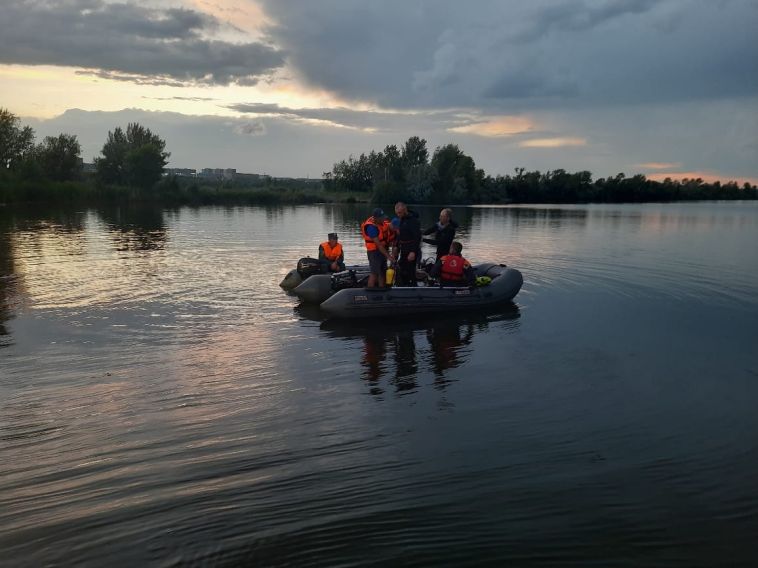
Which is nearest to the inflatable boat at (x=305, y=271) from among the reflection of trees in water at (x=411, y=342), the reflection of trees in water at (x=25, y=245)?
the reflection of trees in water at (x=411, y=342)

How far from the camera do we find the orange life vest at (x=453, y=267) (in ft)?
36.7

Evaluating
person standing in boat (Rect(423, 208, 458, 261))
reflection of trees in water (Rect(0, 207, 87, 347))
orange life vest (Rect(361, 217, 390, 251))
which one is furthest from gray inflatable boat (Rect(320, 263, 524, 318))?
reflection of trees in water (Rect(0, 207, 87, 347))

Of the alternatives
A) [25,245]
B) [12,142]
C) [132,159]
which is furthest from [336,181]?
[25,245]

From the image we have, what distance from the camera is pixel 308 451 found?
5.11 m

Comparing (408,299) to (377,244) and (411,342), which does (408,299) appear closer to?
(377,244)

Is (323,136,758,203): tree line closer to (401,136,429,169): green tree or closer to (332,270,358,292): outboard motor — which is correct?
(401,136,429,169): green tree

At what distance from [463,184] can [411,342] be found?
72.3 metres

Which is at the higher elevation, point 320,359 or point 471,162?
point 471,162

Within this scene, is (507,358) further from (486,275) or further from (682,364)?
(486,275)

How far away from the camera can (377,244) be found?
33.9 ft

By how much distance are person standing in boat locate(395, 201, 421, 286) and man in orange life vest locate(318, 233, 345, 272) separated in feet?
5.46

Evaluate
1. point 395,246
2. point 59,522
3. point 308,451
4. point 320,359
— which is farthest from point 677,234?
point 59,522

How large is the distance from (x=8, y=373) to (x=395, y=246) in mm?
6662

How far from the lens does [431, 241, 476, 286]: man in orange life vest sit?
11.2 metres
